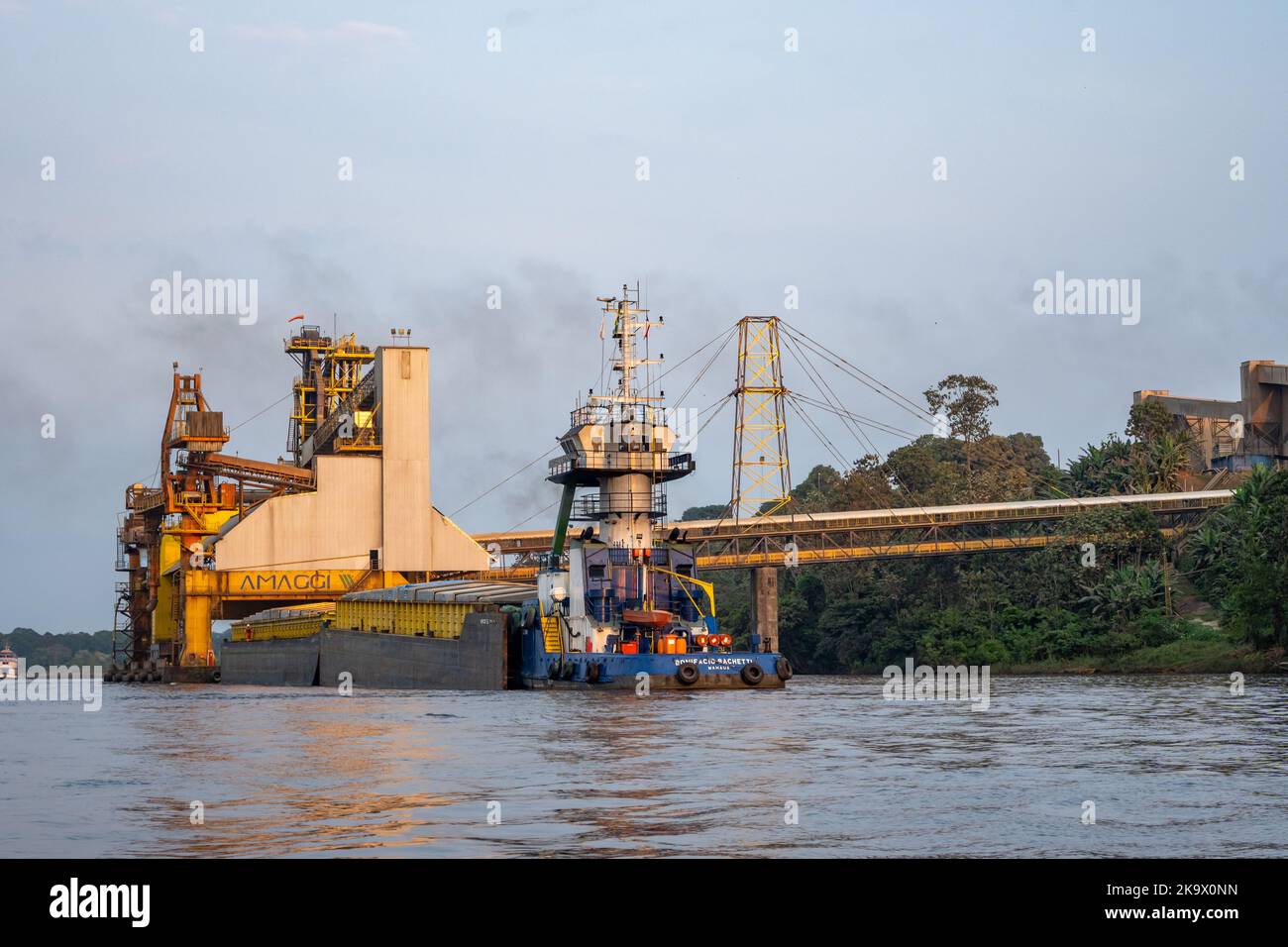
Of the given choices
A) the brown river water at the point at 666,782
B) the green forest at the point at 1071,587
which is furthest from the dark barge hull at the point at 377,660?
the green forest at the point at 1071,587

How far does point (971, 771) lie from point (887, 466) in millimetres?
119721

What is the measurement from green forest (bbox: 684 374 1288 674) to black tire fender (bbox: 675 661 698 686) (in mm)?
29824

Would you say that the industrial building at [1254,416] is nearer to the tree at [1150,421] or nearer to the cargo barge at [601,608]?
the tree at [1150,421]

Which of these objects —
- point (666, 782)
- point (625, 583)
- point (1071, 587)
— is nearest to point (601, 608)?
point (625, 583)

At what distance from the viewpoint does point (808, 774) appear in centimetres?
3145

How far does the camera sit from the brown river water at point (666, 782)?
2239cm

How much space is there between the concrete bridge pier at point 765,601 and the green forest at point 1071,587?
619 centimetres

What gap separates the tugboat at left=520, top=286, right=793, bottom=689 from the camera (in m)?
65.2

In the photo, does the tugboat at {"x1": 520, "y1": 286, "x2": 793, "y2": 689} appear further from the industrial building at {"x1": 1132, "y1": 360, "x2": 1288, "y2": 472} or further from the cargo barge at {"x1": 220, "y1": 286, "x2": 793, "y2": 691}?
the industrial building at {"x1": 1132, "y1": 360, "x2": 1288, "y2": 472}

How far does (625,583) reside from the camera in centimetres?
6881
